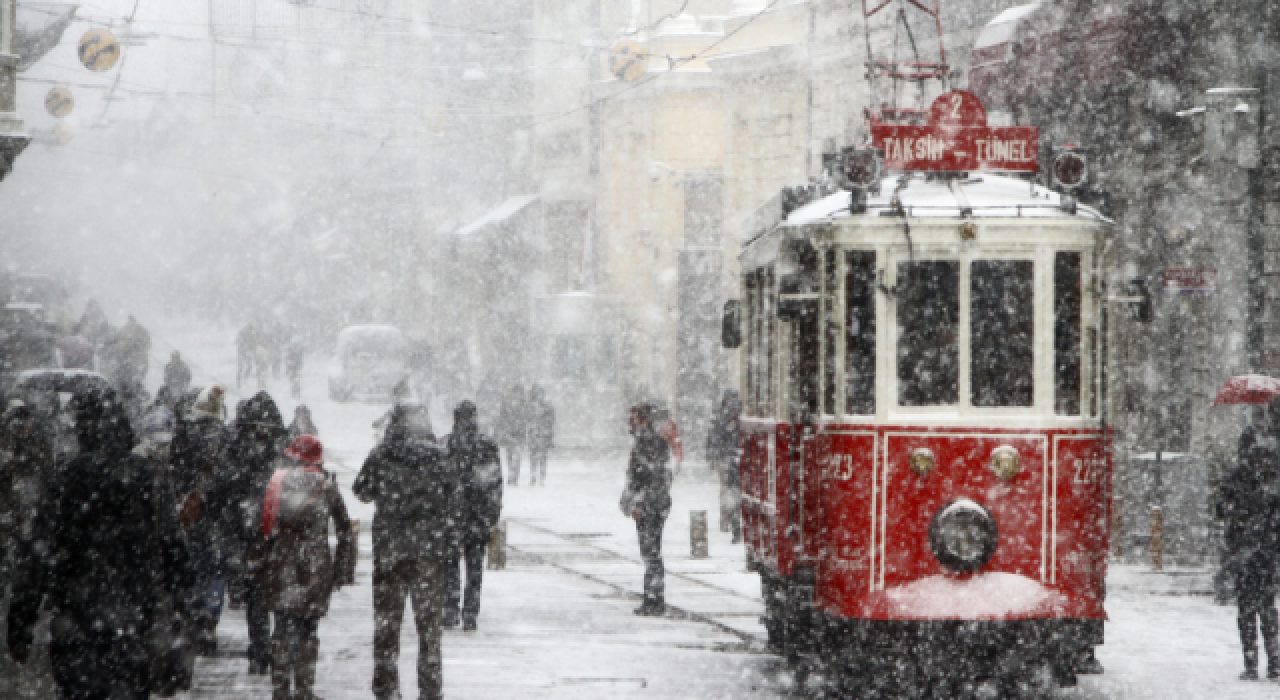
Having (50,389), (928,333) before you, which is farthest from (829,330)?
(50,389)

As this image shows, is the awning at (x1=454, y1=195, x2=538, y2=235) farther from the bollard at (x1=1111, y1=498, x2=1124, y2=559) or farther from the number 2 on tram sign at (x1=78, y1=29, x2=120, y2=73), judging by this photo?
the bollard at (x1=1111, y1=498, x2=1124, y2=559)

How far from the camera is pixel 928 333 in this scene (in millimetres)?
10016

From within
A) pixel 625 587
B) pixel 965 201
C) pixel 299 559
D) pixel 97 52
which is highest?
pixel 97 52

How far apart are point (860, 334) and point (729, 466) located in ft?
41.2

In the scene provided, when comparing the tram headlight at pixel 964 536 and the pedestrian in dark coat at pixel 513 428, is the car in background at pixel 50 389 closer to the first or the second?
the tram headlight at pixel 964 536

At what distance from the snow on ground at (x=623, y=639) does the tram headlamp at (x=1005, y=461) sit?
2.04 meters

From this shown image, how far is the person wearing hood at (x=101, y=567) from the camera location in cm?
705

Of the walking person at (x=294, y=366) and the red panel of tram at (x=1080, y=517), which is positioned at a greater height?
the walking person at (x=294, y=366)

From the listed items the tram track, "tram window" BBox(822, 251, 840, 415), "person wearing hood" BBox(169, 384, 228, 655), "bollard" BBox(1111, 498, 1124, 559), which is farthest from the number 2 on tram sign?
"tram window" BBox(822, 251, 840, 415)

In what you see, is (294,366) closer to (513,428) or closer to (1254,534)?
(513,428)

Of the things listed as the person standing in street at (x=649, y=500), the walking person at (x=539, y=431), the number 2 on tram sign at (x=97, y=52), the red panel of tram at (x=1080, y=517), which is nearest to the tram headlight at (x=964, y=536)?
the red panel of tram at (x=1080, y=517)

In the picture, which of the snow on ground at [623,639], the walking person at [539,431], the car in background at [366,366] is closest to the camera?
the snow on ground at [623,639]

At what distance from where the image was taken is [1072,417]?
9969 millimetres

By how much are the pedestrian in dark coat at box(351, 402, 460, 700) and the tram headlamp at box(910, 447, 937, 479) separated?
Result: 2819 millimetres
